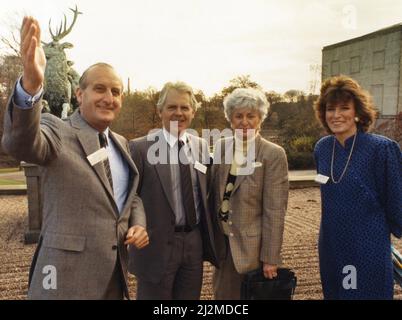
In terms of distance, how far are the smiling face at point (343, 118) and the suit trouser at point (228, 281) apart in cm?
117

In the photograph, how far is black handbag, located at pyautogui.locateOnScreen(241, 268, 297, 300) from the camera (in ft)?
8.72

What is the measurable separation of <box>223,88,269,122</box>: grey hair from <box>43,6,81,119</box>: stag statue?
526 cm

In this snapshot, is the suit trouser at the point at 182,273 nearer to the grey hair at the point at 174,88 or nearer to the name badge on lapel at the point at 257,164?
the name badge on lapel at the point at 257,164

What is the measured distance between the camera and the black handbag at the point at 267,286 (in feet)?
8.72

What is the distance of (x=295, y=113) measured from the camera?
25984 millimetres

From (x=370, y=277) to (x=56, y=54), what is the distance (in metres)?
7.06

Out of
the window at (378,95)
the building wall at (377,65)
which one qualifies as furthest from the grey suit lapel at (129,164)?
the window at (378,95)

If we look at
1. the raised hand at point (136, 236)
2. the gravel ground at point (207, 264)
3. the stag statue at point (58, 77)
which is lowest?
the gravel ground at point (207, 264)

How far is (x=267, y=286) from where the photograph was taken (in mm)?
2674

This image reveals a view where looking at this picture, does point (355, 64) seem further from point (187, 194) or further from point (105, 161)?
point (105, 161)

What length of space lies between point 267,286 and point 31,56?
2100 mm

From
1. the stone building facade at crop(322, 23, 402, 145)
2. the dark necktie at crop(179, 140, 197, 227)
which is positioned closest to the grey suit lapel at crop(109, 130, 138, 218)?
the dark necktie at crop(179, 140, 197, 227)

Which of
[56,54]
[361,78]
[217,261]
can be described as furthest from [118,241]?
[361,78]
